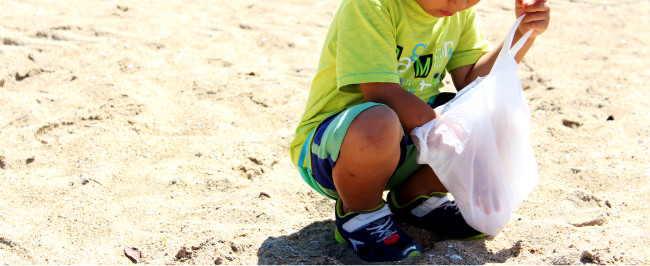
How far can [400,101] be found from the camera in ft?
5.26

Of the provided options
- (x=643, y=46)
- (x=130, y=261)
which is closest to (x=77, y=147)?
(x=130, y=261)

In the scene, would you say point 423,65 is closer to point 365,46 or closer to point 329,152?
point 365,46

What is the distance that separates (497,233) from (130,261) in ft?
3.49

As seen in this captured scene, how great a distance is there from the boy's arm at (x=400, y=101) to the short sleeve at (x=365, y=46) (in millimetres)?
25

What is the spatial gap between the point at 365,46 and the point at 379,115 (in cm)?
22

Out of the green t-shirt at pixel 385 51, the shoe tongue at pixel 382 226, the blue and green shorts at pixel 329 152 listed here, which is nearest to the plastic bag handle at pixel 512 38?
the green t-shirt at pixel 385 51

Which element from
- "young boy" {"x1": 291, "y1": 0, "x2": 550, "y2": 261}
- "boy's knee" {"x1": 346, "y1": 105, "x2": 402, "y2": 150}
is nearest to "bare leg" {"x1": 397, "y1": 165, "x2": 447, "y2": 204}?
"young boy" {"x1": 291, "y1": 0, "x2": 550, "y2": 261}

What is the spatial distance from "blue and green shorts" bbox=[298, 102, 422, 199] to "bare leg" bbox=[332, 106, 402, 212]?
0.08ft

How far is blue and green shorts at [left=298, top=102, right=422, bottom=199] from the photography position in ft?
5.09

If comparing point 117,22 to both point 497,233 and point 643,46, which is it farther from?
point 643,46

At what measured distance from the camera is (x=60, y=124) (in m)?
2.47

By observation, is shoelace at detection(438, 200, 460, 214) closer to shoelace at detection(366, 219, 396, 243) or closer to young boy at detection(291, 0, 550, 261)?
young boy at detection(291, 0, 550, 261)

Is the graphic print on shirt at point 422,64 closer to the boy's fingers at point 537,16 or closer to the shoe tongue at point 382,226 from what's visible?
the boy's fingers at point 537,16

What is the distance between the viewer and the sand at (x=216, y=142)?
5.60 ft
